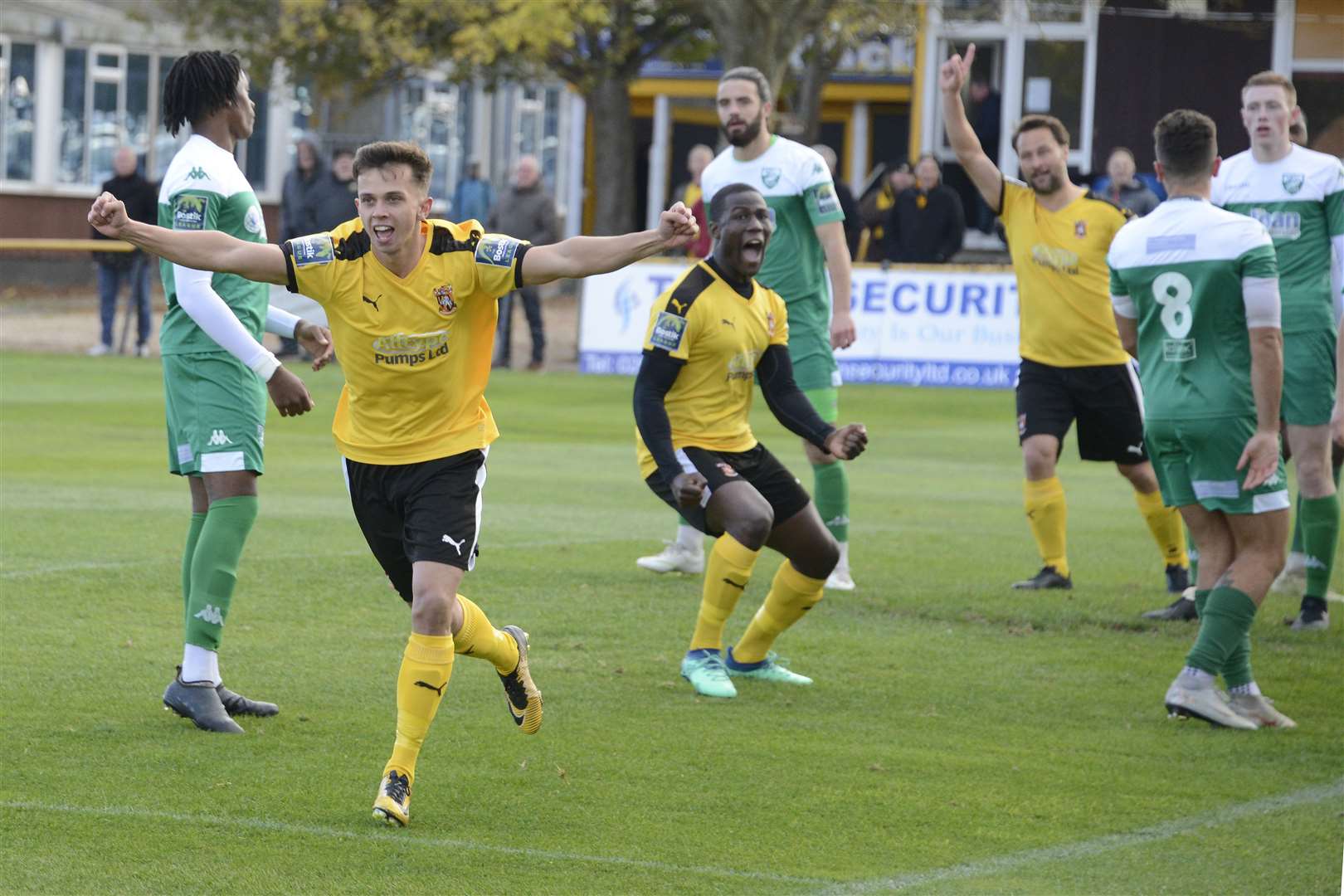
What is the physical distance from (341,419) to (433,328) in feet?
1.69

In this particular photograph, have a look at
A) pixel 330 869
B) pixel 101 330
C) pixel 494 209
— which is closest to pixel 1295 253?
pixel 330 869

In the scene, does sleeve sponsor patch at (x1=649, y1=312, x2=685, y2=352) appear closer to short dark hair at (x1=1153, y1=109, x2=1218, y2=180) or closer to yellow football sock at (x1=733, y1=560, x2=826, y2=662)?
yellow football sock at (x1=733, y1=560, x2=826, y2=662)

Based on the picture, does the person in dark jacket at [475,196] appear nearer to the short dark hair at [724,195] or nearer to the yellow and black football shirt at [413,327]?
the short dark hair at [724,195]

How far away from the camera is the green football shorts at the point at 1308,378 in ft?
29.5

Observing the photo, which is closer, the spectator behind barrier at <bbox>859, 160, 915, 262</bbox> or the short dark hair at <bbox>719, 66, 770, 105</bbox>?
the short dark hair at <bbox>719, 66, 770, 105</bbox>

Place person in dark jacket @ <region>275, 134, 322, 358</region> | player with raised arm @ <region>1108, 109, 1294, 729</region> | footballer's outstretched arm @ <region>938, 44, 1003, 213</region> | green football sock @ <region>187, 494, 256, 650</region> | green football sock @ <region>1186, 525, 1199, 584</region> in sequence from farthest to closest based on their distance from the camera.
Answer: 1. person in dark jacket @ <region>275, 134, 322, 358</region>
2. green football sock @ <region>1186, 525, 1199, 584</region>
3. footballer's outstretched arm @ <region>938, 44, 1003, 213</region>
4. player with raised arm @ <region>1108, 109, 1294, 729</region>
5. green football sock @ <region>187, 494, 256, 650</region>

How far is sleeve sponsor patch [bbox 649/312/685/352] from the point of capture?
7664 mm

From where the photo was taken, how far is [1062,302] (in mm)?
9805

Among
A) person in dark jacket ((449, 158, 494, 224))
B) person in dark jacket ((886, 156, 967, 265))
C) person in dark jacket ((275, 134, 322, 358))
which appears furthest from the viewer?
person in dark jacket ((449, 158, 494, 224))

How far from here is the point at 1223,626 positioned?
23.9 feet

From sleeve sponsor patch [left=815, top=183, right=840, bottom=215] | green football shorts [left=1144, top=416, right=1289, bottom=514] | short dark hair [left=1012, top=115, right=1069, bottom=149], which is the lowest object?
green football shorts [left=1144, top=416, right=1289, bottom=514]

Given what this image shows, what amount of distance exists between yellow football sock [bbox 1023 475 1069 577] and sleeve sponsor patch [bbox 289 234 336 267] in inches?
194

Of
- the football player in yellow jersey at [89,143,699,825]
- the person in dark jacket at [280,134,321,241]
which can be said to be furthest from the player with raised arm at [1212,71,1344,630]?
the person in dark jacket at [280,134,321,241]

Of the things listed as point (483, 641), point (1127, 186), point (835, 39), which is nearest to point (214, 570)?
point (483, 641)
